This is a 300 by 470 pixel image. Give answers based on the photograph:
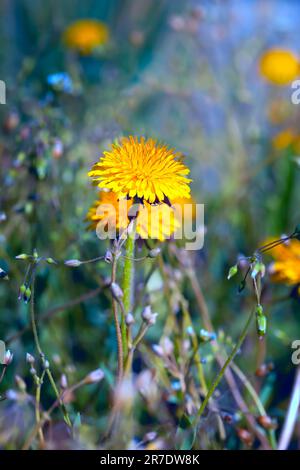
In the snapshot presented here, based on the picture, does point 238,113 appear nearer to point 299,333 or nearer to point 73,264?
point 299,333

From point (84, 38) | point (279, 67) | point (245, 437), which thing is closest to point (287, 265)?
point (245, 437)

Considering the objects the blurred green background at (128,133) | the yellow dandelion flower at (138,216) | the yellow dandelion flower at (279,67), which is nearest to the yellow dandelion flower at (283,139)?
the blurred green background at (128,133)

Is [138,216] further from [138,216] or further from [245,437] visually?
[245,437]

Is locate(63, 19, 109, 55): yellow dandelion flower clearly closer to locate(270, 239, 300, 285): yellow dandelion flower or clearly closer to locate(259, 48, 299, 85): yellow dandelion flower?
locate(259, 48, 299, 85): yellow dandelion flower

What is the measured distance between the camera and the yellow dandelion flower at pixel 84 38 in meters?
1.64

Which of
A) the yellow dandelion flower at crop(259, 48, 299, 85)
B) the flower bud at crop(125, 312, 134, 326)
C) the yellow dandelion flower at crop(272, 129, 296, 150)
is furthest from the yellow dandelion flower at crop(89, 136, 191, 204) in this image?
the yellow dandelion flower at crop(259, 48, 299, 85)

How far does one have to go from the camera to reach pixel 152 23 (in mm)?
1999

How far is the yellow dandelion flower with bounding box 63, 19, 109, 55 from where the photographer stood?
1640 millimetres

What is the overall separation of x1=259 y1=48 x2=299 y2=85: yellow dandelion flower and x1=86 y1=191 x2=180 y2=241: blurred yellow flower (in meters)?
1.01

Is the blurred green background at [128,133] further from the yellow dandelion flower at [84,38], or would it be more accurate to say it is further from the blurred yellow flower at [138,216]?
the blurred yellow flower at [138,216]

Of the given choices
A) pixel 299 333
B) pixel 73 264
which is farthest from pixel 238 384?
pixel 73 264

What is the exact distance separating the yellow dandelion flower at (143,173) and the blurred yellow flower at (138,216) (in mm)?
19

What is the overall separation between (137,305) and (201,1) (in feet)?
5.06

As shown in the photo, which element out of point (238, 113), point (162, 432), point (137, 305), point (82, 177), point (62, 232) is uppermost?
point (238, 113)
